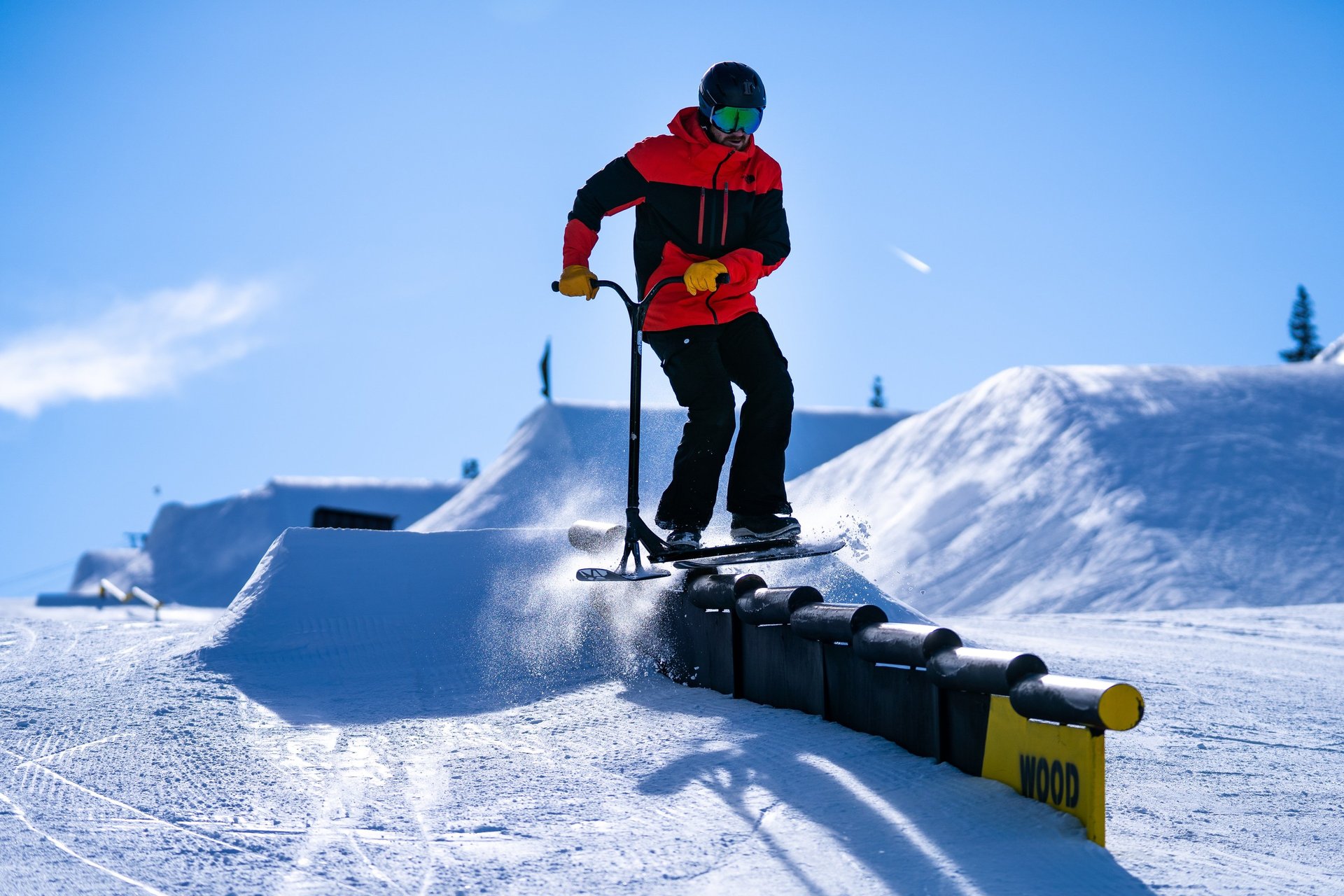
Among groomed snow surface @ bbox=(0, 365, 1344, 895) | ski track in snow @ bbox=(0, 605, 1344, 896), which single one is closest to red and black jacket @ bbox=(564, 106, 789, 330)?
groomed snow surface @ bbox=(0, 365, 1344, 895)

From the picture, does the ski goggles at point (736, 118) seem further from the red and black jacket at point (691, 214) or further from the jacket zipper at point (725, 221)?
the jacket zipper at point (725, 221)

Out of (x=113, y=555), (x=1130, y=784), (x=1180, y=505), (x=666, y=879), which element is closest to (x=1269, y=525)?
(x=1180, y=505)

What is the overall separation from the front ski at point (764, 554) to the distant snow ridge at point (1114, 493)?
4.63 meters

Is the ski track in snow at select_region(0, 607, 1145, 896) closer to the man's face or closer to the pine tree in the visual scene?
the man's face

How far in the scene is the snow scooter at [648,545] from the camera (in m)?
4.34

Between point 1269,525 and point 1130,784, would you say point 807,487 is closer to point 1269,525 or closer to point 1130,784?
point 1269,525

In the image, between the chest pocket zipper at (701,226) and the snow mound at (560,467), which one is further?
the snow mound at (560,467)

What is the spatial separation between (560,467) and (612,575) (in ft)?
45.5

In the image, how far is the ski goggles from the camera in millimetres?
4141

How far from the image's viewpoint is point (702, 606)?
4199 millimetres

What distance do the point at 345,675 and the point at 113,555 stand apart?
50.7 m

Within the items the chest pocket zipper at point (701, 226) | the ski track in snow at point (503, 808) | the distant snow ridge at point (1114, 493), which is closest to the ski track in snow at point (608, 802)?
the ski track in snow at point (503, 808)

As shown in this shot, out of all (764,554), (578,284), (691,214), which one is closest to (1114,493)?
(764,554)

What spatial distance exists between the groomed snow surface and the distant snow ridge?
0.50 m
